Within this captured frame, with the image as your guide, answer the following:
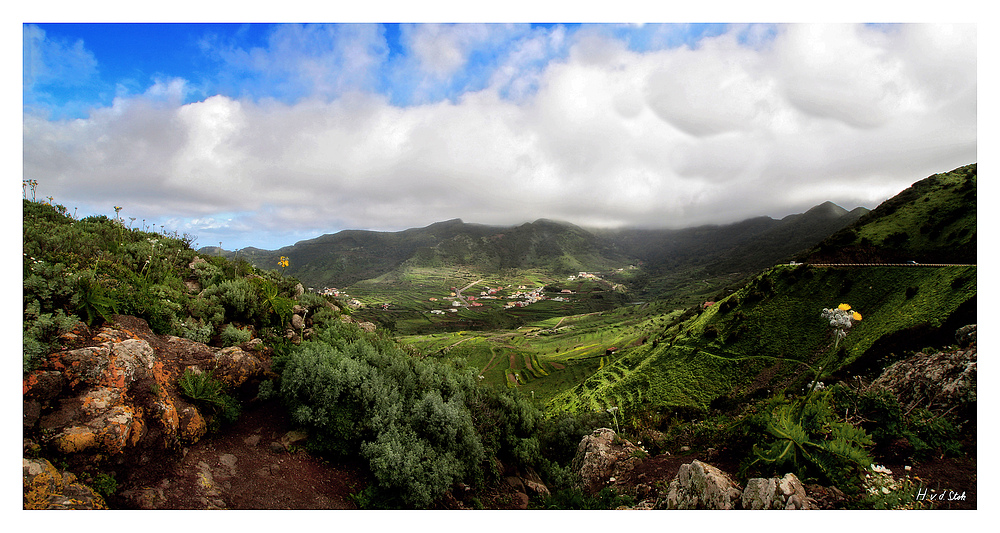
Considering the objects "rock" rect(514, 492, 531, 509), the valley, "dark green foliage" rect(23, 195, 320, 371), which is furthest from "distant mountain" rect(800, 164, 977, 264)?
"dark green foliage" rect(23, 195, 320, 371)

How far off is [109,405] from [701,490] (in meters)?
7.16

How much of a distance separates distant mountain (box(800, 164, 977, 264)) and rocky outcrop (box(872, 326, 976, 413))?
65.9 feet

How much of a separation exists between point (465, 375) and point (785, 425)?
577 cm

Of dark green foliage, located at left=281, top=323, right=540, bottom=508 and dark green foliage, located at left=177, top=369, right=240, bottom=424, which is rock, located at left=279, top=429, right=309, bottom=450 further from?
dark green foliage, located at left=177, top=369, right=240, bottom=424

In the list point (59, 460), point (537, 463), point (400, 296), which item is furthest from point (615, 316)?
point (59, 460)

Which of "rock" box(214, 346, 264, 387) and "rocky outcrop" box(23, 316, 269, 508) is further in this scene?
"rock" box(214, 346, 264, 387)

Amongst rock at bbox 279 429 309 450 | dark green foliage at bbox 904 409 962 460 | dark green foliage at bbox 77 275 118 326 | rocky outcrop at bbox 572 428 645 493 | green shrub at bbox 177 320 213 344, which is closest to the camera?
dark green foliage at bbox 904 409 962 460

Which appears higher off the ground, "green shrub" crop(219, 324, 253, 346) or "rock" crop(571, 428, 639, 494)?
"green shrub" crop(219, 324, 253, 346)

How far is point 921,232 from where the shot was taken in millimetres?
26344

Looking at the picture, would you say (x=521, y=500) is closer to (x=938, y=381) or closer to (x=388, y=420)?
(x=388, y=420)

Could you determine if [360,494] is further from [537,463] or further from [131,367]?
[537,463]

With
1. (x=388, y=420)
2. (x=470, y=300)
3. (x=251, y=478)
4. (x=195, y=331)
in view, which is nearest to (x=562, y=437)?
(x=388, y=420)

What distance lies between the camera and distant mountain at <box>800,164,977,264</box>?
73.6 feet

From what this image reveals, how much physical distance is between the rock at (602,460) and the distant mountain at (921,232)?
81.2 ft
